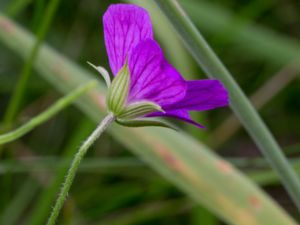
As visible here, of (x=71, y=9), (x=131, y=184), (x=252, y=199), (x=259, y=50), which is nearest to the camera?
(x=252, y=199)

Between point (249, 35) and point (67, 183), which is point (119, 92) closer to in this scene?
point (67, 183)

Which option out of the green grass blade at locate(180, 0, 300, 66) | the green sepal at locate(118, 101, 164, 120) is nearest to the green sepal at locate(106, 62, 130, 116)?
the green sepal at locate(118, 101, 164, 120)

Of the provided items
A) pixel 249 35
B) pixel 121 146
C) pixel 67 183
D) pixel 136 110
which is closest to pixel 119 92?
pixel 136 110

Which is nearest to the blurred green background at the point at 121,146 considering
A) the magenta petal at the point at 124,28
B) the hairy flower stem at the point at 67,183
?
the magenta petal at the point at 124,28

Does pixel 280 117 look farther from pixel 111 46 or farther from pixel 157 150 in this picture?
pixel 111 46

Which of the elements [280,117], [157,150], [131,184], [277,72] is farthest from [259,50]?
[157,150]

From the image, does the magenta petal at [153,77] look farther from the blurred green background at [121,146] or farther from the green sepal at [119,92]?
the blurred green background at [121,146]

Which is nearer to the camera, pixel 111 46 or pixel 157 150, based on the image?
pixel 111 46
